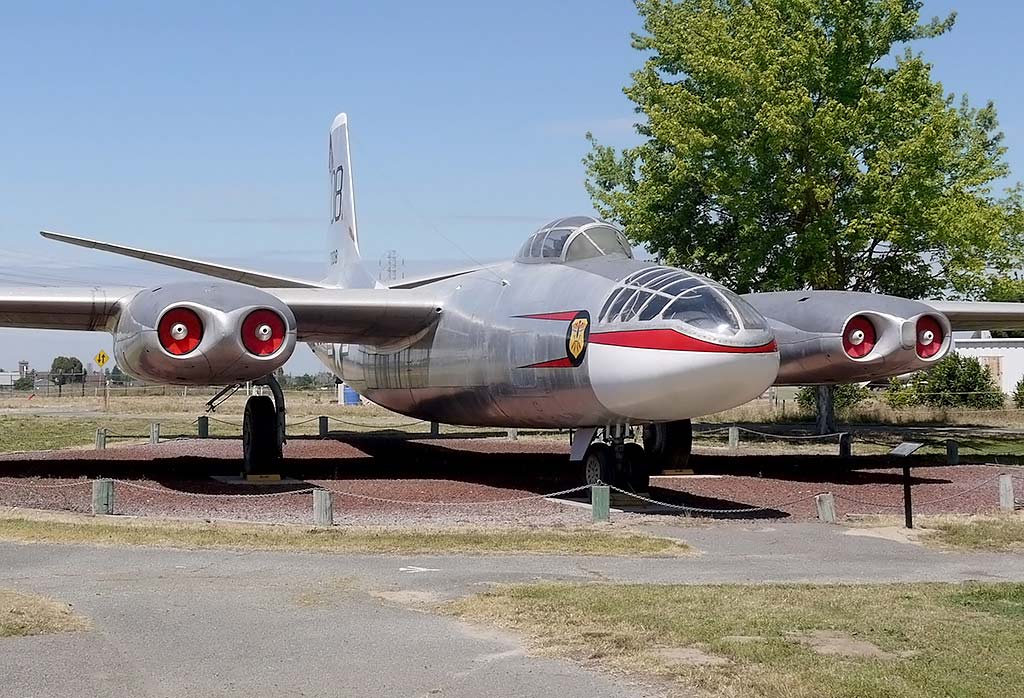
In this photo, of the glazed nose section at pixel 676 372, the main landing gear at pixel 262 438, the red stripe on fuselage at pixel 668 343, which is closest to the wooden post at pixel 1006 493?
the glazed nose section at pixel 676 372

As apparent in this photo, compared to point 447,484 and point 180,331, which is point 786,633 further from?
point 447,484

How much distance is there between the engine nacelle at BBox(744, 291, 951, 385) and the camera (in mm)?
17859

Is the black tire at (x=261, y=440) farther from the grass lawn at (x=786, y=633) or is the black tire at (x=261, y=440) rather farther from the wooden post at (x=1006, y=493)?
the wooden post at (x=1006, y=493)

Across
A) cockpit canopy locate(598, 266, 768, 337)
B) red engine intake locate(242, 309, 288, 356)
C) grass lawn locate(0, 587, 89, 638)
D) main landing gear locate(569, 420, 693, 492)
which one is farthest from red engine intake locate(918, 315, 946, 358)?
grass lawn locate(0, 587, 89, 638)

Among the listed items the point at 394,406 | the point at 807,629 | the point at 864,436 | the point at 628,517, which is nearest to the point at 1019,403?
the point at 864,436

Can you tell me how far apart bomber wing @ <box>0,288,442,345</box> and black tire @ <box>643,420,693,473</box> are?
4335mm

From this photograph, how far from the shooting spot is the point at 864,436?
101 feet

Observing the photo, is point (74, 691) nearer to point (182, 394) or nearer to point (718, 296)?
point (718, 296)

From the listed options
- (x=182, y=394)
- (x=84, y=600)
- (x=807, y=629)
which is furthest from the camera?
(x=182, y=394)

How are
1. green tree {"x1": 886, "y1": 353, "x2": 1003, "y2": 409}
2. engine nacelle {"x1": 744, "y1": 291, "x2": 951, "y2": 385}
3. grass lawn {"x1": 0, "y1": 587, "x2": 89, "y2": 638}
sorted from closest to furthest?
grass lawn {"x1": 0, "y1": 587, "x2": 89, "y2": 638}, engine nacelle {"x1": 744, "y1": 291, "x2": 951, "y2": 385}, green tree {"x1": 886, "y1": 353, "x2": 1003, "y2": 409}

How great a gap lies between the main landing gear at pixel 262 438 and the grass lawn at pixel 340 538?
5.49 meters

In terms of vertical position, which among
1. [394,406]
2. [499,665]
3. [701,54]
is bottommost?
[499,665]

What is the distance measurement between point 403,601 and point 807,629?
2969mm

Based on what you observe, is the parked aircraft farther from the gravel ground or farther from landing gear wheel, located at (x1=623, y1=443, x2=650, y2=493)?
the gravel ground
